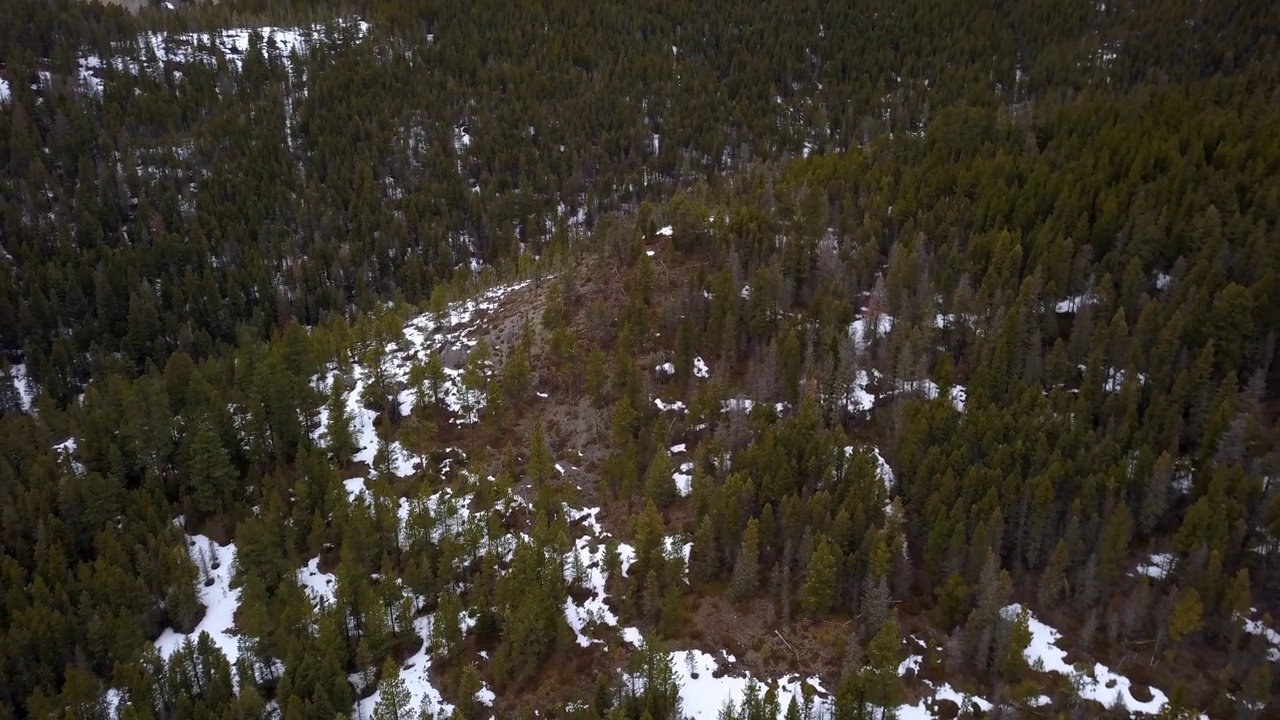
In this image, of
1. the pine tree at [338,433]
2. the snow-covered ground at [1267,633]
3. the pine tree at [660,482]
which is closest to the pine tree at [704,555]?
the pine tree at [660,482]

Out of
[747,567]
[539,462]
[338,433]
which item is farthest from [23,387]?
[747,567]

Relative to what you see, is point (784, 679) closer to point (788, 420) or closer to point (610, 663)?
point (610, 663)

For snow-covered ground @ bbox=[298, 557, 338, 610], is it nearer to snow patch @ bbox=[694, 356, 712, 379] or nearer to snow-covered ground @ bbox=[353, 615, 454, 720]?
snow-covered ground @ bbox=[353, 615, 454, 720]

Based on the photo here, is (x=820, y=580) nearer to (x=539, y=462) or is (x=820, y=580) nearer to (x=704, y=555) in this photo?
(x=704, y=555)

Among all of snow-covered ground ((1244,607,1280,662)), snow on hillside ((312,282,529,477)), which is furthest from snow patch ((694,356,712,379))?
snow-covered ground ((1244,607,1280,662))

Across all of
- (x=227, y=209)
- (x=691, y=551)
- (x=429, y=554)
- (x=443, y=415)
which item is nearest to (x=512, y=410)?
(x=443, y=415)
